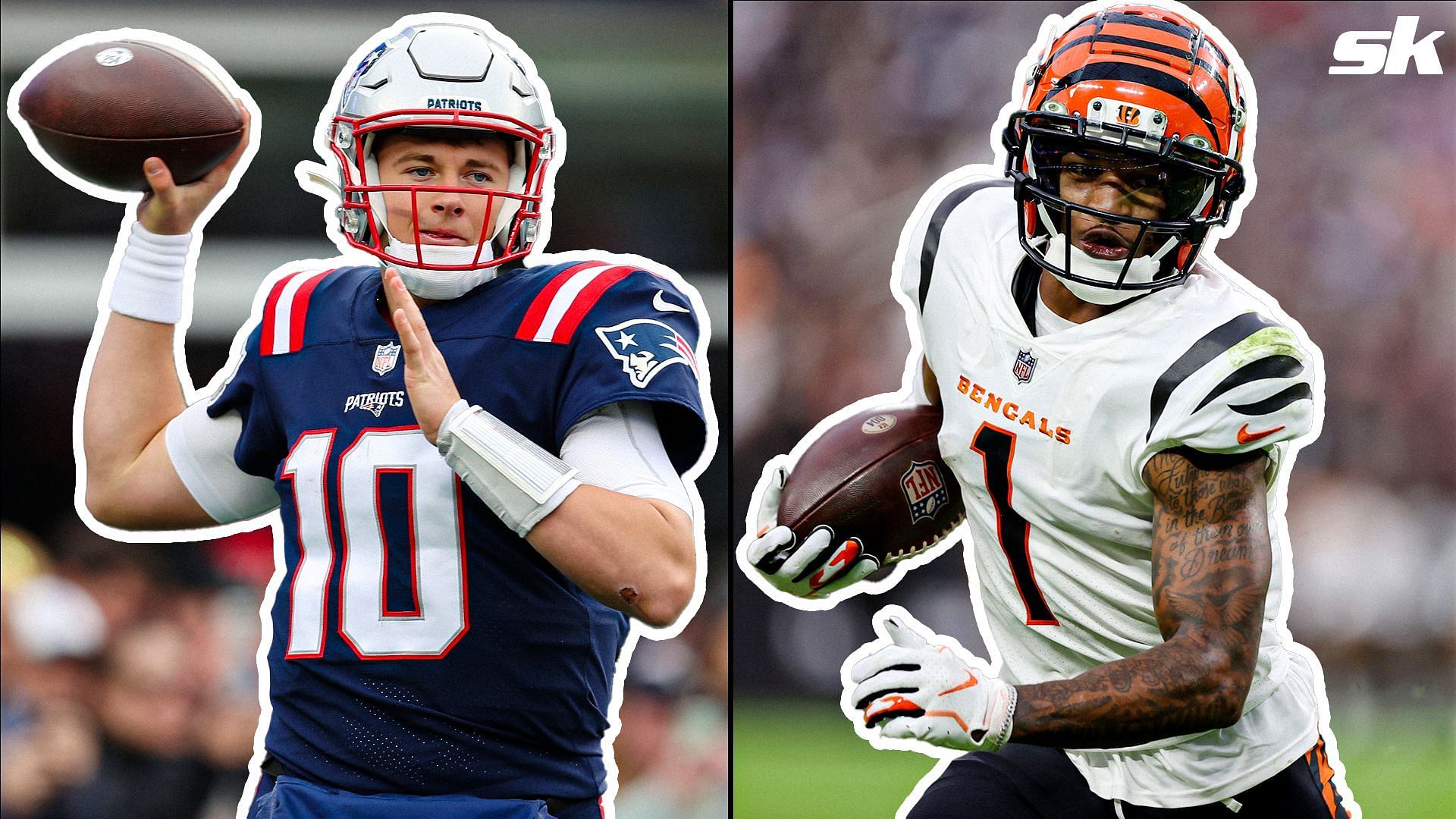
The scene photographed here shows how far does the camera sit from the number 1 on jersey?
2270 mm

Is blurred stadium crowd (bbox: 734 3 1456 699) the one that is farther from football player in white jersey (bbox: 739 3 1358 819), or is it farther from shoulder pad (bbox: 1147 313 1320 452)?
shoulder pad (bbox: 1147 313 1320 452)

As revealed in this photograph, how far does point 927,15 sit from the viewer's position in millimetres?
5438

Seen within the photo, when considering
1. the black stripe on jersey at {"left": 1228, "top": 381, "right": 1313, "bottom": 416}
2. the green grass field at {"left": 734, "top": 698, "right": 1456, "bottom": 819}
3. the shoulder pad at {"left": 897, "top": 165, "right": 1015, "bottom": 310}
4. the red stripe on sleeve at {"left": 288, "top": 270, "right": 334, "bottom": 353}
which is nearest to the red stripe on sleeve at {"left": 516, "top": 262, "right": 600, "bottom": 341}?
the red stripe on sleeve at {"left": 288, "top": 270, "right": 334, "bottom": 353}

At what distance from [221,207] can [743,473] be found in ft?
6.51

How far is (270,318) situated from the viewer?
2.20m

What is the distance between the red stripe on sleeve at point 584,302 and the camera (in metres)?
2.02

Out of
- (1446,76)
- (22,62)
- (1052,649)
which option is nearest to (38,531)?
(22,62)

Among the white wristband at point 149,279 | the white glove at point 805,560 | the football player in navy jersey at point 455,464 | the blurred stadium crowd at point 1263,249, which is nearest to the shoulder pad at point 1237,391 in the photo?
the white glove at point 805,560

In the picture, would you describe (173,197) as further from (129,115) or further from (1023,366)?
(1023,366)

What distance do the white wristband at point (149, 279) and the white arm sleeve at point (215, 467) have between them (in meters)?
0.18

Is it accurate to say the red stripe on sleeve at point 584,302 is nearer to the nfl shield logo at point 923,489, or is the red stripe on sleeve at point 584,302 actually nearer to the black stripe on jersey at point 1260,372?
the nfl shield logo at point 923,489

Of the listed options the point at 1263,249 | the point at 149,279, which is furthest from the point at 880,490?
the point at 1263,249

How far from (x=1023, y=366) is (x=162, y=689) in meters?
3.55

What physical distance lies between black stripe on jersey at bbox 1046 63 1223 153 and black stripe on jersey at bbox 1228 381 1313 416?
39 centimetres
